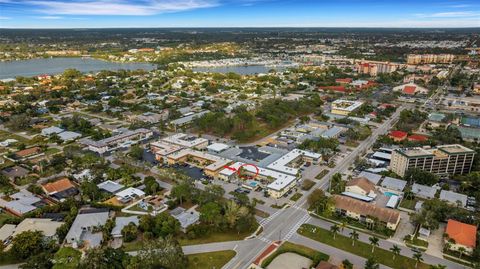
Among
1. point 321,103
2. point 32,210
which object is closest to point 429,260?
point 32,210

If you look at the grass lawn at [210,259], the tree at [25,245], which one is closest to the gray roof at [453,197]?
the grass lawn at [210,259]

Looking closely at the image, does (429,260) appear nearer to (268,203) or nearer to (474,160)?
(268,203)

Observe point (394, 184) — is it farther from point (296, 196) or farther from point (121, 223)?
point (121, 223)

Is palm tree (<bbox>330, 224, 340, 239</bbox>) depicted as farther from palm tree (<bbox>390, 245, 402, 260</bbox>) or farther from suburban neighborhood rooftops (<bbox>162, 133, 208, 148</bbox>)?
suburban neighborhood rooftops (<bbox>162, 133, 208, 148</bbox>)

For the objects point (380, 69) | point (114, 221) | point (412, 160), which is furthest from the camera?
point (380, 69)

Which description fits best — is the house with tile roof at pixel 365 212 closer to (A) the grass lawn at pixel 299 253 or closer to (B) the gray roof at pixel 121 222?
(A) the grass lawn at pixel 299 253

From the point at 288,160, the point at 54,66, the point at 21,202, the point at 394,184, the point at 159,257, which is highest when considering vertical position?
the point at 54,66

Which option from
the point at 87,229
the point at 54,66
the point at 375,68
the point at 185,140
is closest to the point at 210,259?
the point at 87,229
